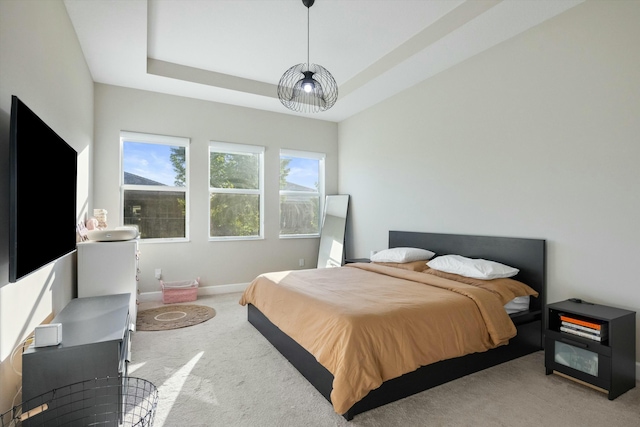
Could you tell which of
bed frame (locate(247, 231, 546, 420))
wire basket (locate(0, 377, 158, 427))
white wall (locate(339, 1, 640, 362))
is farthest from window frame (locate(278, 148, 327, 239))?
wire basket (locate(0, 377, 158, 427))

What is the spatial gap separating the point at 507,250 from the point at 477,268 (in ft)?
1.60

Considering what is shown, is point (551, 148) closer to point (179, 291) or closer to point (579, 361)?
point (579, 361)

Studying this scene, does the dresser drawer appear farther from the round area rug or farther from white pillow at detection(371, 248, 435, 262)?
the round area rug

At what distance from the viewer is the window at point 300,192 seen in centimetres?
551

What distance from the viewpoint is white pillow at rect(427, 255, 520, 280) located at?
2879 mm

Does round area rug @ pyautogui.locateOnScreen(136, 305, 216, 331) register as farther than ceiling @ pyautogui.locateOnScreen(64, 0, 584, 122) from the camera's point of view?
Yes

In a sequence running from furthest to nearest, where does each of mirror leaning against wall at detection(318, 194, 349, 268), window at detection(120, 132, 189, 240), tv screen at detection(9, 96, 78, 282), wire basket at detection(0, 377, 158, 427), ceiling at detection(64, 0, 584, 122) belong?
mirror leaning against wall at detection(318, 194, 349, 268) → window at detection(120, 132, 189, 240) → ceiling at detection(64, 0, 584, 122) → wire basket at detection(0, 377, 158, 427) → tv screen at detection(9, 96, 78, 282)

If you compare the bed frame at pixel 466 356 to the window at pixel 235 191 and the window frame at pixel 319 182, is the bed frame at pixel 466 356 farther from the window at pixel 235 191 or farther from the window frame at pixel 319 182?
the window frame at pixel 319 182

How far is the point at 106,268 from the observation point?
3105mm

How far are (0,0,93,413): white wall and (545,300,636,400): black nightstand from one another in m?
3.33

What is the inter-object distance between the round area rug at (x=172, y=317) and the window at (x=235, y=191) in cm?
116

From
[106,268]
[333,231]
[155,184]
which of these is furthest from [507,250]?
[155,184]

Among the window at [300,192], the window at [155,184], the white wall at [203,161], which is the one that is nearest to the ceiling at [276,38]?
the white wall at [203,161]

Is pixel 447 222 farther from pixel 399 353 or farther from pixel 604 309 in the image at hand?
pixel 399 353
